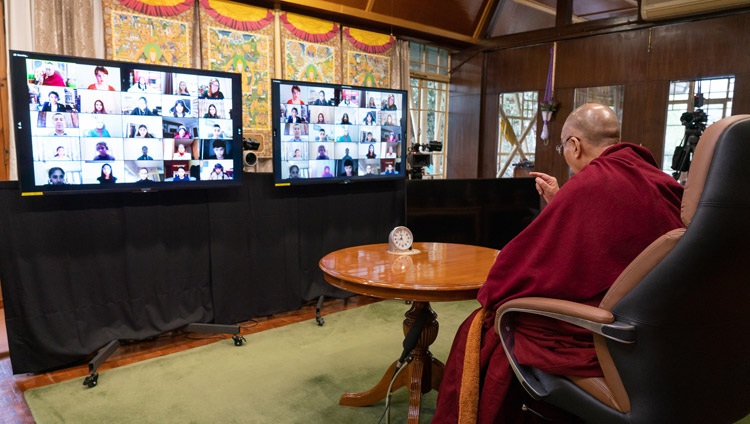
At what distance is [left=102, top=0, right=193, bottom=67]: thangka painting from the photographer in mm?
3400

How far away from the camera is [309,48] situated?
4.35 m

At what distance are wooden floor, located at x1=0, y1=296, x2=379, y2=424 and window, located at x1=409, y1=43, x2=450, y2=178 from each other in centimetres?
259

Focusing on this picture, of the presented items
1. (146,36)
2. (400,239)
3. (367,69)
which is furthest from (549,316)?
(367,69)

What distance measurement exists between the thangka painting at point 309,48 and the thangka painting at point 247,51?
0.15 meters

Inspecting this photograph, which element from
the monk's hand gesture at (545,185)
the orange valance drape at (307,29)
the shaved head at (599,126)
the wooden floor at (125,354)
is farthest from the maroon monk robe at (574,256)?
the orange valance drape at (307,29)

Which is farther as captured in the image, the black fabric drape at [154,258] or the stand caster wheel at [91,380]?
the black fabric drape at [154,258]

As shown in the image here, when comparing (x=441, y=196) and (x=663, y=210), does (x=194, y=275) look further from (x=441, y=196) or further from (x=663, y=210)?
(x=663, y=210)

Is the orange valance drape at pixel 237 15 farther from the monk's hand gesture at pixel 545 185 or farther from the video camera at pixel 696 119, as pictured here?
the video camera at pixel 696 119

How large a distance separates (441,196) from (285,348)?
1.65 meters

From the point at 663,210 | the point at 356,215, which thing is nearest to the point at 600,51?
the point at 356,215

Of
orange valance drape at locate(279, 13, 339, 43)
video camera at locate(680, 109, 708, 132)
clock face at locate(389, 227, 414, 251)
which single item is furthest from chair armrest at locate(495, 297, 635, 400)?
orange valance drape at locate(279, 13, 339, 43)

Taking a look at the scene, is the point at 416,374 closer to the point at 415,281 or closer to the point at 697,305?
the point at 415,281

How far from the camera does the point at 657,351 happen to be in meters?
1.06

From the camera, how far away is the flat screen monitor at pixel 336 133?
3.39 m
